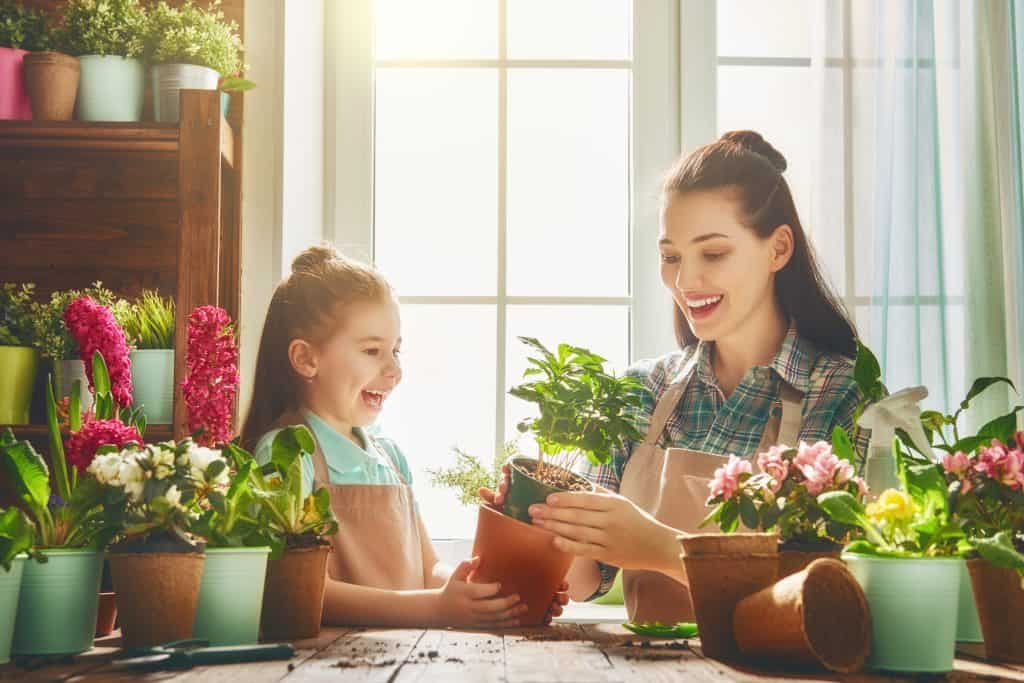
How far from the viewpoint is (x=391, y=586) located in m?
1.77

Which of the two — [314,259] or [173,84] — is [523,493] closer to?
[314,259]

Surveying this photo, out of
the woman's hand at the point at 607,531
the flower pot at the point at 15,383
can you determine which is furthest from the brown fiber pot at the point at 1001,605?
the flower pot at the point at 15,383

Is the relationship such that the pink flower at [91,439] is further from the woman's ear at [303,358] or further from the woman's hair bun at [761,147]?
the woman's hair bun at [761,147]

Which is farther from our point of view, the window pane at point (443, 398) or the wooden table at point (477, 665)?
the window pane at point (443, 398)

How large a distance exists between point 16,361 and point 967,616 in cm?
176

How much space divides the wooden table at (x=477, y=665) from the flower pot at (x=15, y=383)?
41.4 inches

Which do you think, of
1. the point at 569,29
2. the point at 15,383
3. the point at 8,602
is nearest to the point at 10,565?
the point at 8,602

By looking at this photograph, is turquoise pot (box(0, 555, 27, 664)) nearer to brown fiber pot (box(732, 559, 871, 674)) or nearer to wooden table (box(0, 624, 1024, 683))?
wooden table (box(0, 624, 1024, 683))

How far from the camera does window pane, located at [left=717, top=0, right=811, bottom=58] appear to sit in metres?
2.76

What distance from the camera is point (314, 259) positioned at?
1.99 metres

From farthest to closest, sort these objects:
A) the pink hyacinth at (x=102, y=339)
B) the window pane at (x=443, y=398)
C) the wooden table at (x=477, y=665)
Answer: the window pane at (x=443, y=398), the pink hyacinth at (x=102, y=339), the wooden table at (x=477, y=665)

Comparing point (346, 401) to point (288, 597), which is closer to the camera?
point (288, 597)

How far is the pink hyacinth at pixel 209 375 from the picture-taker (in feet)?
5.43

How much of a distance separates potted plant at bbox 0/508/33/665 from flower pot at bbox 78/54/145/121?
4.45ft
